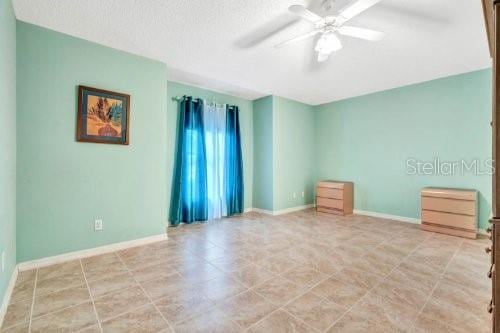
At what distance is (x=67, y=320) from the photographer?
1.69 metres

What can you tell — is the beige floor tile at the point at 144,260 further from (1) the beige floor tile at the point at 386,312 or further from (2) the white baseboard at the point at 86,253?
(1) the beige floor tile at the point at 386,312

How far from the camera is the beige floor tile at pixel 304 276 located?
2.21 metres

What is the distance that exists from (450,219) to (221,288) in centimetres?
357

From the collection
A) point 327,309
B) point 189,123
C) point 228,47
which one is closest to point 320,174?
point 189,123

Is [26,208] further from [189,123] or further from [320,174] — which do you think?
[320,174]

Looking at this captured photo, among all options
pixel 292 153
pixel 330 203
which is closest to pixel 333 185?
pixel 330 203

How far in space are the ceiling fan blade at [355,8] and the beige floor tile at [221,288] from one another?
2.50 m

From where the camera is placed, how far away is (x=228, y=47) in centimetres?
302

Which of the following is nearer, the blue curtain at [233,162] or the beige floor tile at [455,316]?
the beige floor tile at [455,316]

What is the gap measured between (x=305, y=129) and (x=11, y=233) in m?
5.24

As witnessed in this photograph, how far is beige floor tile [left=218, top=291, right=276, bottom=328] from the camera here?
171 centimetres

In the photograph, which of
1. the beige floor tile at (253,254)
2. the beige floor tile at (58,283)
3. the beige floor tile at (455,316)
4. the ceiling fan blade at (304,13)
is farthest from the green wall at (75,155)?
the beige floor tile at (455,316)

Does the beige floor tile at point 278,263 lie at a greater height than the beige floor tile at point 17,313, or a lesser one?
greater

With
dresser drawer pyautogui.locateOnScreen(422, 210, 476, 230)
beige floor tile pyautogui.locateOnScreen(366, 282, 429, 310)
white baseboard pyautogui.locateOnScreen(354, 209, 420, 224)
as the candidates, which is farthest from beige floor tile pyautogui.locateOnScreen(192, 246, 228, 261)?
white baseboard pyautogui.locateOnScreen(354, 209, 420, 224)
